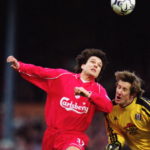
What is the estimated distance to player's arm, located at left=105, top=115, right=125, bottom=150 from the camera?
20.7ft

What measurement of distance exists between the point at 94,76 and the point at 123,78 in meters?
0.40

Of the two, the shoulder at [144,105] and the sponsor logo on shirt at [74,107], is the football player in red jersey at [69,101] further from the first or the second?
the shoulder at [144,105]

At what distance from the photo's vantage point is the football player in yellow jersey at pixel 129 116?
20.5 ft

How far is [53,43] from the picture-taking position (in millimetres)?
14008

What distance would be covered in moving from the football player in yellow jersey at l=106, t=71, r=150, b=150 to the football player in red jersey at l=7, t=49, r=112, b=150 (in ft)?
0.98

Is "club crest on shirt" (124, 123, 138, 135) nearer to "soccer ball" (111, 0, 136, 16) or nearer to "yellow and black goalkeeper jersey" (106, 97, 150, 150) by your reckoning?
"yellow and black goalkeeper jersey" (106, 97, 150, 150)

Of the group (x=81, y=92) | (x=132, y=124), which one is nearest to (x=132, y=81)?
(x=132, y=124)

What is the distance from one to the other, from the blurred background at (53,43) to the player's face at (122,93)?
15.2 feet

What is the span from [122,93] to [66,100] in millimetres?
697

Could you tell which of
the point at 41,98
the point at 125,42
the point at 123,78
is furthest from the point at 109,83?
the point at 123,78

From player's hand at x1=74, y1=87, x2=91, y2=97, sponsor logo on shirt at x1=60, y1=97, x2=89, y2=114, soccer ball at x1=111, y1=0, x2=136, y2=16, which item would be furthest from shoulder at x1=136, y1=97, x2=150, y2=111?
soccer ball at x1=111, y1=0, x2=136, y2=16

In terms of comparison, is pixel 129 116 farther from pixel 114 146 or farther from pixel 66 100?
pixel 66 100

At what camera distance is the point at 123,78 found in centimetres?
633

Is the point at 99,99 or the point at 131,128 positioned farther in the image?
the point at 131,128
